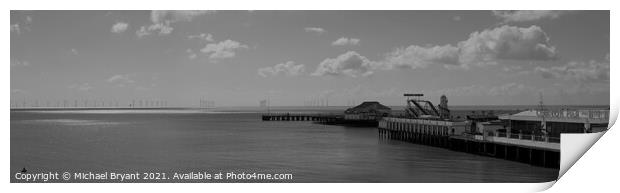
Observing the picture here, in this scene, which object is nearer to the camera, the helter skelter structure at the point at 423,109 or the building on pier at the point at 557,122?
the building on pier at the point at 557,122

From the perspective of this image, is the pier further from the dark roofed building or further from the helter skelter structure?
the dark roofed building

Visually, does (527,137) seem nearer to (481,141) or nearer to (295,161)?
(481,141)

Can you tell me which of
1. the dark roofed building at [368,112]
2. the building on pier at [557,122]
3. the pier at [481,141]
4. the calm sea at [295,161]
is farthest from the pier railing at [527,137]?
the dark roofed building at [368,112]

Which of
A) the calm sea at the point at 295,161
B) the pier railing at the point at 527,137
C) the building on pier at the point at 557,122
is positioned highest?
the building on pier at the point at 557,122

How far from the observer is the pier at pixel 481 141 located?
28.7 m

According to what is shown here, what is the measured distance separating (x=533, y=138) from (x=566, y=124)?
5.52 ft

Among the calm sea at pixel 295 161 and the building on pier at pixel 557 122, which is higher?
the building on pier at pixel 557 122

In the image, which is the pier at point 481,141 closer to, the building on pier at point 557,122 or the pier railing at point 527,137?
the pier railing at point 527,137

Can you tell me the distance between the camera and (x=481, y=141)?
113ft

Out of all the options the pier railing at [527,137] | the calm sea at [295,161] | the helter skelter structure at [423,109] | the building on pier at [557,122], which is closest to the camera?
the building on pier at [557,122]
